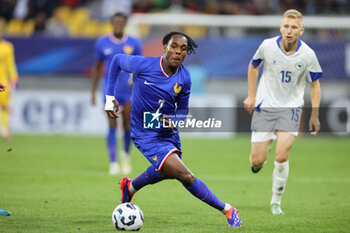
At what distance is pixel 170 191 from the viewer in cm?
952

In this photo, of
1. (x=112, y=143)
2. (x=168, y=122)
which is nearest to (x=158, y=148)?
(x=168, y=122)

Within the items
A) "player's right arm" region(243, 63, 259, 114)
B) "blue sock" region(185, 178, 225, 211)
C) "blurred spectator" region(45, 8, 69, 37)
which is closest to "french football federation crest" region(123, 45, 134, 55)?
"player's right arm" region(243, 63, 259, 114)

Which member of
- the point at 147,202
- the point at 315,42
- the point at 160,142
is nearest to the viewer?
the point at 160,142

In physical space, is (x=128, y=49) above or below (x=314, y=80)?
below

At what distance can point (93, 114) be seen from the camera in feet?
59.4

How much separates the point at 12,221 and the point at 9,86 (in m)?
10.1

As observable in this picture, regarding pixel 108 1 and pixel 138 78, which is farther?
pixel 108 1

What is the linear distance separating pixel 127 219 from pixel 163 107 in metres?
1.26

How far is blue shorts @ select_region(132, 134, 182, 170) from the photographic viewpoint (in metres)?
6.31

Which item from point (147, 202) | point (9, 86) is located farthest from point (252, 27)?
point (147, 202)

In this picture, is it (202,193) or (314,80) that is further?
(314,80)

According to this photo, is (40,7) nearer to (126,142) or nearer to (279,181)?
(126,142)

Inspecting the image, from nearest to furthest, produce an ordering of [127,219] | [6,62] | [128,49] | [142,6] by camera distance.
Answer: [127,219], [128,49], [6,62], [142,6]

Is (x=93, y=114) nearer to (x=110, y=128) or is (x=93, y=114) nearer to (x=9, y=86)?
(x=9, y=86)
